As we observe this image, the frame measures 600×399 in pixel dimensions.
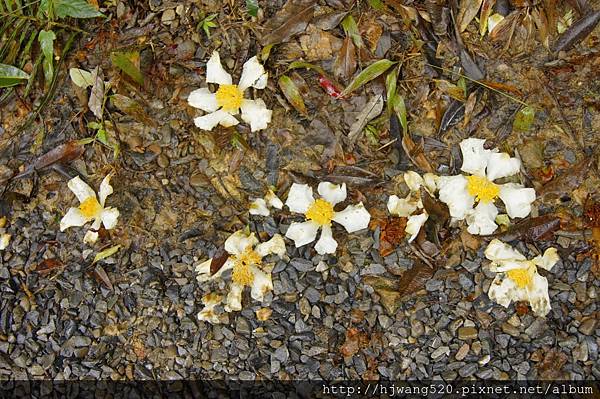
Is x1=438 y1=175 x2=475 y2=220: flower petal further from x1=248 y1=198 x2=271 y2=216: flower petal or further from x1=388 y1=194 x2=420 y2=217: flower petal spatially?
x1=248 y1=198 x2=271 y2=216: flower petal

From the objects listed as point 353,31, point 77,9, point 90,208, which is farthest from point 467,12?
point 90,208

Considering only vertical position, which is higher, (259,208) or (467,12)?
(467,12)

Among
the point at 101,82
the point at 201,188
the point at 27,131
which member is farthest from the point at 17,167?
the point at 201,188

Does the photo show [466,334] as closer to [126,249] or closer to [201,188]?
[201,188]

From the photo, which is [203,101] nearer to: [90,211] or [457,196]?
[90,211]

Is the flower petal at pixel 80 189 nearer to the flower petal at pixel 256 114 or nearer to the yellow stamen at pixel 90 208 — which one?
the yellow stamen at pixel 90 208

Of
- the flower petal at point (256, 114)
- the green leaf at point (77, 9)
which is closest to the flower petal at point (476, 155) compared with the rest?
the flower petal at point (256, 114)

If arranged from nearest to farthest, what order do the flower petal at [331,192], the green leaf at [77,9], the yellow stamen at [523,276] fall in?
the yellow stamen at [523,276]
the flower petal at [331,192]
the green leaf at [77,9]
